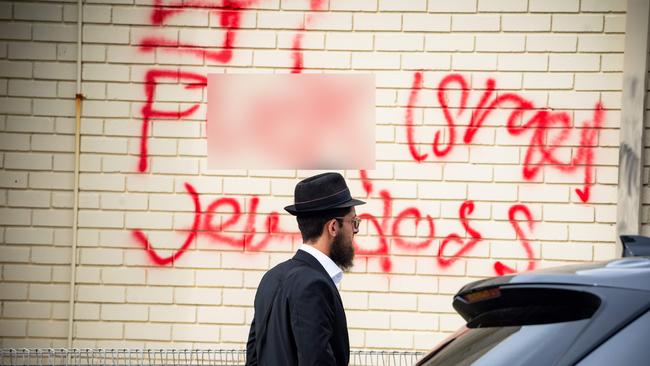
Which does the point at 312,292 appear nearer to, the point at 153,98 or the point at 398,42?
the point at 398,42

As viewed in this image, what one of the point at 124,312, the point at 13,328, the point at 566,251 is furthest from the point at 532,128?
the point at 13,328

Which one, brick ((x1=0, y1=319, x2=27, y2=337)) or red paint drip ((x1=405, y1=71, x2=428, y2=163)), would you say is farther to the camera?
brick ((x1=0, y1=319, x2=27, y2=337))

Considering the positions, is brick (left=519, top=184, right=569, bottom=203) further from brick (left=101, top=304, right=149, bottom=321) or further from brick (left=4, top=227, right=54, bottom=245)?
brick (left=4, top=227, right=54, bottom=245)

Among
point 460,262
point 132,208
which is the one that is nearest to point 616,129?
point 460,262

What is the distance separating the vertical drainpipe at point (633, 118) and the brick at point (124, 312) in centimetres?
398

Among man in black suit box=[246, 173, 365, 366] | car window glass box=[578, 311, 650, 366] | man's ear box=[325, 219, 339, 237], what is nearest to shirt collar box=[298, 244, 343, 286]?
man in black suit box=[246, 173, 365, 366]

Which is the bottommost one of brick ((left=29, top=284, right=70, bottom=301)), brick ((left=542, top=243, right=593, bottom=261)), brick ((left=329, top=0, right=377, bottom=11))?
brick ((left=29, top=284, right=70, bottom=301))

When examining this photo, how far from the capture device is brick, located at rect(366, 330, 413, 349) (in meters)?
8.19

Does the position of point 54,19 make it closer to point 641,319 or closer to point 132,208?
point 132,208

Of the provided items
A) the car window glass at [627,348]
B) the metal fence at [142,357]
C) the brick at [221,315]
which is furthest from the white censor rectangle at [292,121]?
Answer: the car window glass at [627,348]

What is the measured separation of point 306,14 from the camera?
8219mm

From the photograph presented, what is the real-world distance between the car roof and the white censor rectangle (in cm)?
519

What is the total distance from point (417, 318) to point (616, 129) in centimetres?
227

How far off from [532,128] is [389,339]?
2124 millimetres
